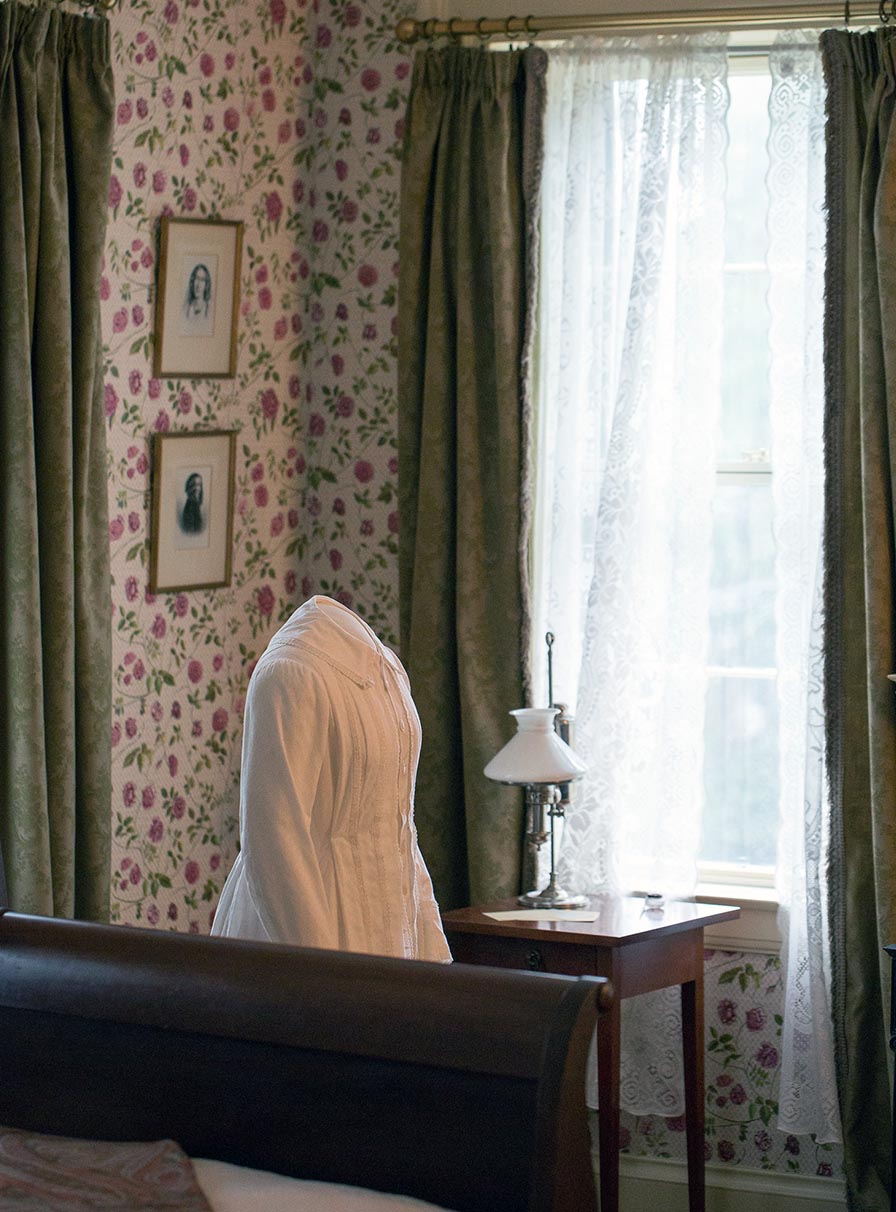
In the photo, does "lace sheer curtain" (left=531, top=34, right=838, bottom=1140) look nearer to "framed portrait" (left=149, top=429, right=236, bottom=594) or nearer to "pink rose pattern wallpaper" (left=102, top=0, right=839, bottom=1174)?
"pink rose pattern wallpaper" (left=102, top=0, right=839, bottom=1174)

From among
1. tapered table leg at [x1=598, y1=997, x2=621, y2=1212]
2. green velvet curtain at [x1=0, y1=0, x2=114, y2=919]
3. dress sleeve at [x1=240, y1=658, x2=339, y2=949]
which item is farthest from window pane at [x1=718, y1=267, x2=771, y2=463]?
dress sleeve at [x1=240, y1=658, x2=339, y2=949]

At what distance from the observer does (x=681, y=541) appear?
3305 mm

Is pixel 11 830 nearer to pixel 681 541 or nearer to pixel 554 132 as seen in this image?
pixel 681 541

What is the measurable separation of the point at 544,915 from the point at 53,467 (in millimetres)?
1250

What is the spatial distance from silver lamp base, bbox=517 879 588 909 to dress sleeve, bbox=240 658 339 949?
104 centimetres

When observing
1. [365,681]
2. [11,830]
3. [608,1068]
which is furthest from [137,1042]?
[608,1068]

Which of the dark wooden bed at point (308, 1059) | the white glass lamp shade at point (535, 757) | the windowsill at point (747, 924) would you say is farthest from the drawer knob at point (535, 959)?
the dark wooden bed at point (308, 1059)

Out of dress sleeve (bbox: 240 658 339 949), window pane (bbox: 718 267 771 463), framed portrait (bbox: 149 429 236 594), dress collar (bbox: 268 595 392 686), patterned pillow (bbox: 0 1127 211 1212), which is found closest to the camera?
patterned pillow (bbox: 0 1127 211 1212)

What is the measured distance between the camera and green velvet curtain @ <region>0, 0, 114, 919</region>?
2.55m

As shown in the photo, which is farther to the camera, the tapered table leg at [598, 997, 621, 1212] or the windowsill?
the windowsill

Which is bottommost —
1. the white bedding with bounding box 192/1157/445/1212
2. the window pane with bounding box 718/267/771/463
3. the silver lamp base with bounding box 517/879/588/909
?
the white bedding with bounding box 192/1157/445/1212

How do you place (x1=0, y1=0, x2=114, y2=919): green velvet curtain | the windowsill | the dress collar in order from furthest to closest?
1. the windowsill
2. (x1=0, y1=0, x2=114, y2=919): green velvet curtain
3. the dress collar

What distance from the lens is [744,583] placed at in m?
3.44

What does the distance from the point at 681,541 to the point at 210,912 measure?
128 cm
